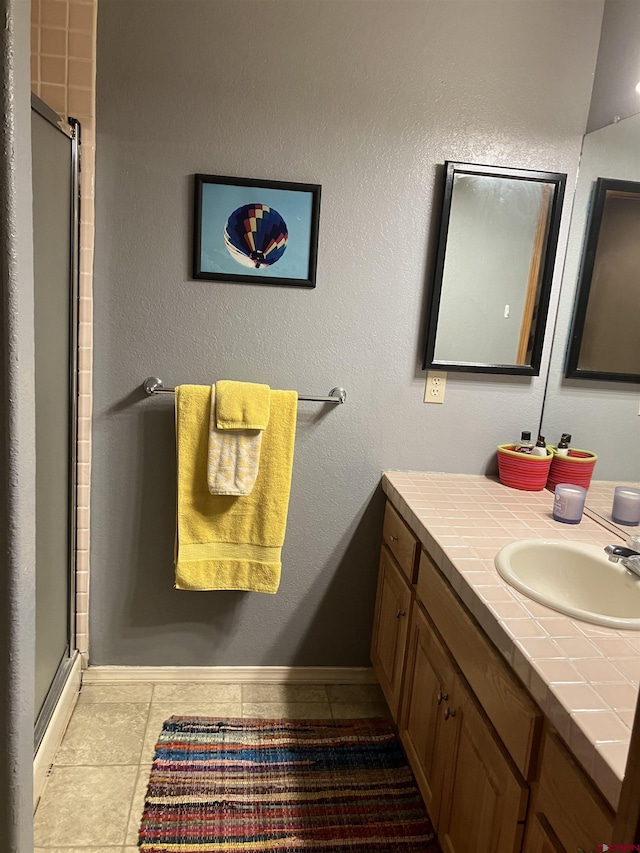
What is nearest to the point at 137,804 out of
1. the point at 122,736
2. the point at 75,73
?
the point at 122,736

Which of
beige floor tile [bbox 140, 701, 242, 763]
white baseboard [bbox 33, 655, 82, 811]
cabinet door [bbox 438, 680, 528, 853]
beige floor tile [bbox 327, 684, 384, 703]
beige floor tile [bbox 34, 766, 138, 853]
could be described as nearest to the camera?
cabinet door [bbox 438, 680, 528, 853]

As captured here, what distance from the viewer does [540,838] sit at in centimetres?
111

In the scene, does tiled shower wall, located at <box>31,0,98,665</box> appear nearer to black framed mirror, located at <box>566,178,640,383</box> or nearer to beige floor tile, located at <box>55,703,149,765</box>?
beige floor tile, located at <box>55,703,149,765</box>

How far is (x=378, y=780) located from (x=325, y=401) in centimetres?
117

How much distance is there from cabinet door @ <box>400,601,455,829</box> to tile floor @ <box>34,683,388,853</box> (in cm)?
42

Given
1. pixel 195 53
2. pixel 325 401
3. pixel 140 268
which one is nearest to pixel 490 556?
pixel 325 401

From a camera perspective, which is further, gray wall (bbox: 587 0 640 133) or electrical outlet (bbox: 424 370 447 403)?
electrical outlet (bbox: 424 370 447 403)

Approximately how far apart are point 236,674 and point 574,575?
1289 millimetres

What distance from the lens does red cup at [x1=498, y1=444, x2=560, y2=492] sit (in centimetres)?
218

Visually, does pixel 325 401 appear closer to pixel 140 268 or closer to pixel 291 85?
pixel 140 268

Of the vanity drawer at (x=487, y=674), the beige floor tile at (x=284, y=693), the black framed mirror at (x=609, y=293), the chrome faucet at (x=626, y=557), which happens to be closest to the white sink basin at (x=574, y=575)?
the chrome faucet at (x=626, y=557)

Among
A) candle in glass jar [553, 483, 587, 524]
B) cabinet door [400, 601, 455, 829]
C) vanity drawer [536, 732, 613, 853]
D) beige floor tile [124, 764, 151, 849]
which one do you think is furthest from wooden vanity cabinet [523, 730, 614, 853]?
beige floor tile [124, 764, 151, 849]

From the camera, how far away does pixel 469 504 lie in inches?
79.3

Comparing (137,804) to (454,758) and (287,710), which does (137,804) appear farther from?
(454,758)
